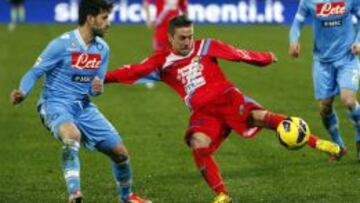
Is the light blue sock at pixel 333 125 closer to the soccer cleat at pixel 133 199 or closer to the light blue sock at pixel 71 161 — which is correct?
the soccer cleat at pixel 133 199

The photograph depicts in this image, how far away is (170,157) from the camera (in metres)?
13.7

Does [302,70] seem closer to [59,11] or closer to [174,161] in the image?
[174,161]

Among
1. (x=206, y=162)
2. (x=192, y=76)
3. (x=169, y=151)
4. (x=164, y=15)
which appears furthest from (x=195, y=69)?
Answer: (x=164, y=15)

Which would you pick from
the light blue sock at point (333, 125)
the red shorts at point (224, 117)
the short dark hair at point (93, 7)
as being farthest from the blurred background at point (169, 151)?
the short dark hair at point (93, 7)

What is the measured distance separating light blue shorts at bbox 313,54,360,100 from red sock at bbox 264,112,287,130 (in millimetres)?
3437

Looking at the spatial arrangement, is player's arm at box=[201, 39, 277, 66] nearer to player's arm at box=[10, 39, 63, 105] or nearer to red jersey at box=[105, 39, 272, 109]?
red jersey at box=[105, 39, 272, 109]

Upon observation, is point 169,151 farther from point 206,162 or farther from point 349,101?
point 206,162

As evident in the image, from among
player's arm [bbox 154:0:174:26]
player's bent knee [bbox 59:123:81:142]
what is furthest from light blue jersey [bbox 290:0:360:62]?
player's arm [bbox 154:0:174:26]

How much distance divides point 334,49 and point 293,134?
3.93 metres

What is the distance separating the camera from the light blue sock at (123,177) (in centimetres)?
989

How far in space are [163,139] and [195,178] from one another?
3.50 metres

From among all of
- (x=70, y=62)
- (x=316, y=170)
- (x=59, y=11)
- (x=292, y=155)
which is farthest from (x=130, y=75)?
(x=59, y=11)

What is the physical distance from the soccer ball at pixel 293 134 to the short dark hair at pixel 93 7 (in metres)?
2.17

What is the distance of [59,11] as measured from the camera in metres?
42.9
